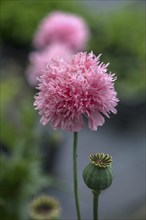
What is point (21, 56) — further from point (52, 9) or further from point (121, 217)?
point (121, 217)

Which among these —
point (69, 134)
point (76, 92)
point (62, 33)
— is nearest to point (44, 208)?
point (76, 92)

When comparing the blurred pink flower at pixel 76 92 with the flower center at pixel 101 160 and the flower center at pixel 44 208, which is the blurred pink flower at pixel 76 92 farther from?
the flower center at pixel 44 208

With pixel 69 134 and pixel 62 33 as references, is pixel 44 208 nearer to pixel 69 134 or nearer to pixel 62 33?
pixel 62 33

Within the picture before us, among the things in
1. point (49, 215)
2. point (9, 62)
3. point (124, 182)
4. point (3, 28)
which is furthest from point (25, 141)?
point (3, 28)

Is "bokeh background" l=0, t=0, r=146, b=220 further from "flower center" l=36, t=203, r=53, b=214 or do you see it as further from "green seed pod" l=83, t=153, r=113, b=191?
"green seed pod" l=83, t=153, r=113, b=191

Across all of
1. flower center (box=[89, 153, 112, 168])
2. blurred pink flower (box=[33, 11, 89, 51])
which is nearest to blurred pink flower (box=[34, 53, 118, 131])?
flower center (box=[89, 153, 112, 168])

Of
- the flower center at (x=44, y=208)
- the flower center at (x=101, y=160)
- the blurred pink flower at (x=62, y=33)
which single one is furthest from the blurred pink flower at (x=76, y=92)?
the blurred pink flower at (x=62, y=33)

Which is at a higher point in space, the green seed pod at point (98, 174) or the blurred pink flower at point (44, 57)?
the blurred pink flower at point (44, 57)
